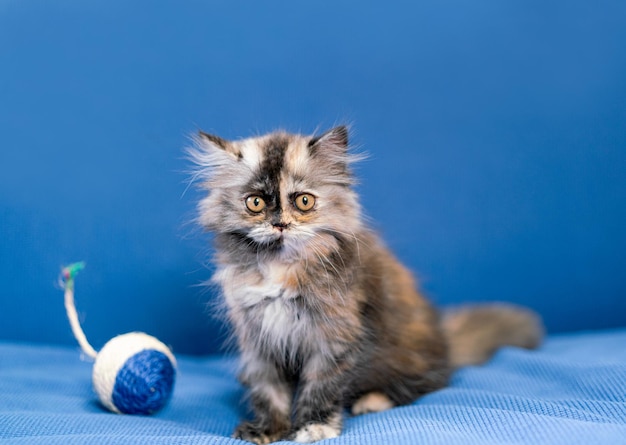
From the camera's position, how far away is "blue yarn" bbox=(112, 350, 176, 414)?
5.61 ft

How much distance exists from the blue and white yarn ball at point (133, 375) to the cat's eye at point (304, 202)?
1.97ft

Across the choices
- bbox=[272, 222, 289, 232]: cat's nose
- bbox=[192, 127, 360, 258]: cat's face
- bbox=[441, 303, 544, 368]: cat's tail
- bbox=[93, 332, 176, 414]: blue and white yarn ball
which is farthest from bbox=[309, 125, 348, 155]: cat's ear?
bbox=[441, 303, 544, 368]: cat's tail

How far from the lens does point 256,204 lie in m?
1.68

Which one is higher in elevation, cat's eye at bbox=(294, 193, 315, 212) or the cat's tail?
cat's eye at bbox=(294, 193, 315, 212)

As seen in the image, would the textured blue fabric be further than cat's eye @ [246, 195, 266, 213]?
No

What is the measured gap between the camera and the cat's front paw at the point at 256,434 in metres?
1.60

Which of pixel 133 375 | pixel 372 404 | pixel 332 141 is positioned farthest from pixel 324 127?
pixel 133 375

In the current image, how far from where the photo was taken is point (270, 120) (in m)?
2.63

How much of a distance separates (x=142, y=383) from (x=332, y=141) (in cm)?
88

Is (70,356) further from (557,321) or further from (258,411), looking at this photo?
(557,321)

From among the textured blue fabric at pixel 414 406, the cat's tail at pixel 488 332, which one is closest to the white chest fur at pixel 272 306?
the textured blue fabric at pixel 414 406

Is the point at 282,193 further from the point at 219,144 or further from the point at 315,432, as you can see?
the point at 315,432

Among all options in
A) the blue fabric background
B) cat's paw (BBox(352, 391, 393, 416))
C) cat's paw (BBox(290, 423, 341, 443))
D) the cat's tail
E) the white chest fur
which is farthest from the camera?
the blue fabric background

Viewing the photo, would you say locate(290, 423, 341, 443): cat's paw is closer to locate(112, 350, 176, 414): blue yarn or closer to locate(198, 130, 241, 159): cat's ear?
locate(112, 350, 176, 414): blue yarn
